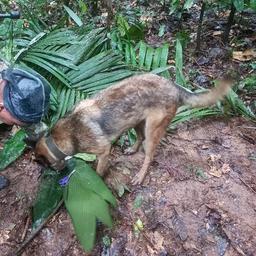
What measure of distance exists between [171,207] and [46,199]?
122 centimetres

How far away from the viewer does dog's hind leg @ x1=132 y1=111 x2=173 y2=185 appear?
13.3 feet

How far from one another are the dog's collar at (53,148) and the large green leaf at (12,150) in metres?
0.70

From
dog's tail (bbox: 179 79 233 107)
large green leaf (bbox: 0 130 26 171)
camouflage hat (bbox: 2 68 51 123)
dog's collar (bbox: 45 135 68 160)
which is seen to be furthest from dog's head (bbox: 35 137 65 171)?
dog's tail (bbox: 179 79 233 107)

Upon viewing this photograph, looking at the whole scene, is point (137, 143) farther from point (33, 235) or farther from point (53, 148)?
point (33, 235)

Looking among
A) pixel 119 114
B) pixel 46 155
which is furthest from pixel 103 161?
pixel 46 155

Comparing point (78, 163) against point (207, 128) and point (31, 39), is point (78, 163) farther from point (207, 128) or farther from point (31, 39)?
point (31, 39)

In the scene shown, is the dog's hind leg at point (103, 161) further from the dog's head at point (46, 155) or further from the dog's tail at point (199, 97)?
the dog's tail at point (199, 97)

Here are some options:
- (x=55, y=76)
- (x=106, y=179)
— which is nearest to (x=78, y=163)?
(x=106, y=179)

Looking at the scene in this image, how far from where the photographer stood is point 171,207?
4.02 metres

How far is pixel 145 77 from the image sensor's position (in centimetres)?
411

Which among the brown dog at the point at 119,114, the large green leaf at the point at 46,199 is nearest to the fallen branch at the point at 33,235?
the large green leaf at the point at 46,199

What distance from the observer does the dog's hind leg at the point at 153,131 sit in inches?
159

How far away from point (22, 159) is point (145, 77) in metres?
1.67

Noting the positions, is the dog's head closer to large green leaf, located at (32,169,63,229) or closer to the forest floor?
large green leaf, located at (32,169,63,229)
